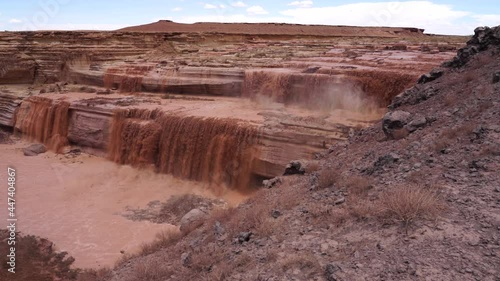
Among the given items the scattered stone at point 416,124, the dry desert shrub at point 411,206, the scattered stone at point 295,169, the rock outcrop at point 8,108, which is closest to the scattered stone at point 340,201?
the dry desert shrub at point 411,206

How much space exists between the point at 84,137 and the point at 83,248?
323 inches

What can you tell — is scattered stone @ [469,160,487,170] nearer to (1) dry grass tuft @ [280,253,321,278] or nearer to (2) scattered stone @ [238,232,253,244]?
(1) dry grass tuft @ [280,253,321,278]

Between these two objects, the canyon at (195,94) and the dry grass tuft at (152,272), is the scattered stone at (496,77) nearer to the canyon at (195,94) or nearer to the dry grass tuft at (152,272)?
the canyon at (195,94)

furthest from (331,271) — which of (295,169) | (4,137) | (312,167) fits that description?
(4,137)

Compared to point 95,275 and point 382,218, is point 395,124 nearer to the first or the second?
point 382,218

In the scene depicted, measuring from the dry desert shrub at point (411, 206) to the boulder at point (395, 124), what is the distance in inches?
114

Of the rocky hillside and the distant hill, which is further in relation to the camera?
the distant hill

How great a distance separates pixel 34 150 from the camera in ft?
57.4

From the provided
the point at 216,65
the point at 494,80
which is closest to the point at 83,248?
the point at 494,80

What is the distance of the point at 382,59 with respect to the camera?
16094 mm

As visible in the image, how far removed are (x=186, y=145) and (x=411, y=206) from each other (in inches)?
385

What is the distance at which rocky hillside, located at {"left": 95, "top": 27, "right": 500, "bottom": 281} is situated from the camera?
4285mm

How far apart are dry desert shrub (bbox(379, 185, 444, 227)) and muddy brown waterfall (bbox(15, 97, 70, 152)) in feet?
50.4

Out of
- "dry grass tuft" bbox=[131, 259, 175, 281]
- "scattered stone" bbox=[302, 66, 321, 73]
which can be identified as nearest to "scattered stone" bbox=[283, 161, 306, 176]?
"dry grass tuft" bbox=[131, 259, 175, 281]
